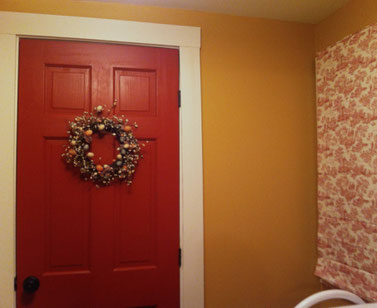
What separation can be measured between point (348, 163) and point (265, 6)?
964 millimetres

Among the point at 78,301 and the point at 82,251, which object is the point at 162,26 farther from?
the point at 78,301

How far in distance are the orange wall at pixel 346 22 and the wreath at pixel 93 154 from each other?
125 centimetres

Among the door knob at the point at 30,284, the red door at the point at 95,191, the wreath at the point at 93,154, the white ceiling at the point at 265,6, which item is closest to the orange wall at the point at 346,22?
the white ceiling at the point at 265,6

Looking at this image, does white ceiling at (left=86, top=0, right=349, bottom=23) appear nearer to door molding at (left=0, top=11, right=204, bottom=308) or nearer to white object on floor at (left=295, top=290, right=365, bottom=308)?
door molding at (left=0, top=11, right=204, bottom=308)

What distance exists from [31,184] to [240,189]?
111 centimetres

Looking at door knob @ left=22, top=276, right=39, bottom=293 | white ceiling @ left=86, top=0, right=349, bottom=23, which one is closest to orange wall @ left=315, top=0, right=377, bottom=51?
white ceiling @ left=86, top=0, right=349, bottom=23

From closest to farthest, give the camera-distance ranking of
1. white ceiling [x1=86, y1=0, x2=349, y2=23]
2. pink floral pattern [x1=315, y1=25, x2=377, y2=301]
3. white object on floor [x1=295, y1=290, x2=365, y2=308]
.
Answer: white object on floor [x1=295, y1=290, x2=365, y2=308], pink floral pattern [x1=315, y1=25, x2=377, y2=301], white ceiling [x1=86, y1=0, x2=349, y2=23]

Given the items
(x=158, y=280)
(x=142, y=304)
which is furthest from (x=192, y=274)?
(x=142, y=304)

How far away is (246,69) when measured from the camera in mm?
1688

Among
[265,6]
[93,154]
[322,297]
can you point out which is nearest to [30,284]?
[93,154]

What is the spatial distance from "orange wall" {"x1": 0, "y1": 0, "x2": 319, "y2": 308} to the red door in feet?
0.72

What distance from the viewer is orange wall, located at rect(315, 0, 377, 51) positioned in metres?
1.43

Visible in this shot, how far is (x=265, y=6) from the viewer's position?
5.22 ft

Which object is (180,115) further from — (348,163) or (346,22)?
(346,22)
